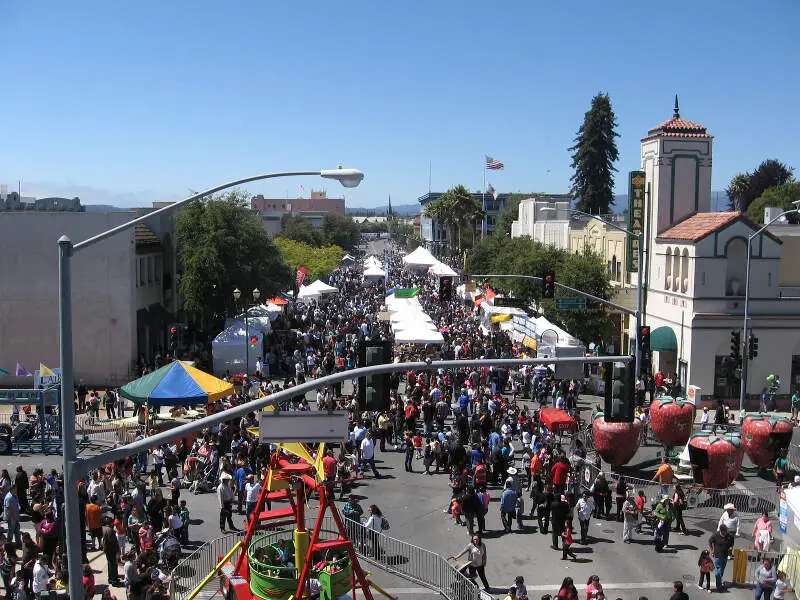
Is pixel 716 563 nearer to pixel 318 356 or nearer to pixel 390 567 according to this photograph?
pixel 390 567

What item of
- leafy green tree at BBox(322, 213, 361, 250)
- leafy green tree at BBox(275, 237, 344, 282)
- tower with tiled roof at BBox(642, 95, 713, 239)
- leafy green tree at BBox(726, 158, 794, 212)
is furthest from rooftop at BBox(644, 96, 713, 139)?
leafy green tree at BBox(322, 213, 361, 250)

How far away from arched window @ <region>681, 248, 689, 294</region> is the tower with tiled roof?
3.10m

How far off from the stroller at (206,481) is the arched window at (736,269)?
21.8m

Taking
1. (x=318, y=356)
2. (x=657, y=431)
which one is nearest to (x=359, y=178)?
(x=657, y=431)

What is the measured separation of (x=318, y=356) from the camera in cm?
3797

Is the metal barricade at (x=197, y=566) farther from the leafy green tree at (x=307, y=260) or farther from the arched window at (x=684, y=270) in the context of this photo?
the leafy green tree at (x=307, y=260)

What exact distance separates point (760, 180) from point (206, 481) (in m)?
80.1

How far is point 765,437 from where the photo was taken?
73.5 ft

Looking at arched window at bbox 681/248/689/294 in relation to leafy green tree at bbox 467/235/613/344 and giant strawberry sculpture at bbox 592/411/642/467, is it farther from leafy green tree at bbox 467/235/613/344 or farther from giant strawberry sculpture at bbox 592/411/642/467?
giant strawberry sculpture at bbox 592/411/642/467

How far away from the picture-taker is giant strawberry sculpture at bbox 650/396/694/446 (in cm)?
2361

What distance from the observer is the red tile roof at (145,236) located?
38.3 meters

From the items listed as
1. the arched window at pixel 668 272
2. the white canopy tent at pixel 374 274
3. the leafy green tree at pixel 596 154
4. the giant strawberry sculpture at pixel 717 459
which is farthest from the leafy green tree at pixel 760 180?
the giant strawberry sculpture at pixel 717 459

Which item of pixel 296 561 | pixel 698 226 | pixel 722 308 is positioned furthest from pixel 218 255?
pixel 296 561

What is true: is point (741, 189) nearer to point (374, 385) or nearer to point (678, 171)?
point (678, 171)
